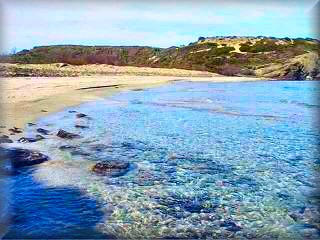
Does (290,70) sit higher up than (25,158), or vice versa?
(290,70)

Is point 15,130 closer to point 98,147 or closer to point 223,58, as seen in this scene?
point 98,147

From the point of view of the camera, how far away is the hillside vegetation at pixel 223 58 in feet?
127

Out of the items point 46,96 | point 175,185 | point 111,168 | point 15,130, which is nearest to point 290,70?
point 46,96

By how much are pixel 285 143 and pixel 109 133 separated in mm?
4335

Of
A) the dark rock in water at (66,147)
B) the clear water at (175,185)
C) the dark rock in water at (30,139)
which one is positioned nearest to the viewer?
the clear water at (175,185)

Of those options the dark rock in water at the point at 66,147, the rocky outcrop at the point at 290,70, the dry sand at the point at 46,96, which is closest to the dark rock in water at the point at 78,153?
the dark rock in water at the point at 66,147

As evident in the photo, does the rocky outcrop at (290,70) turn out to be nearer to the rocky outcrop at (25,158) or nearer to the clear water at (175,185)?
the clear water at (175,185)

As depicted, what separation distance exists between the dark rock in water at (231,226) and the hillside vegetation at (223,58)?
107ft

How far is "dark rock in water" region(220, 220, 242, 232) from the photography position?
4715mm

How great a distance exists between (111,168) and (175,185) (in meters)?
1.27

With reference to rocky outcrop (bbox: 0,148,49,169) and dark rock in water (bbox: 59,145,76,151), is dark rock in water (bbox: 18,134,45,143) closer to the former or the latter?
dark rock in water (bbox: 59,145,76,151)

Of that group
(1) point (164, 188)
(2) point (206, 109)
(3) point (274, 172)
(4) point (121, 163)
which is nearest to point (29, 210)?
(1) point (164, 188)

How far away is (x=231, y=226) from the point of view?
→ 478 centimetres

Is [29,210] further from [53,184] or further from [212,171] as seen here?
[212,171]
